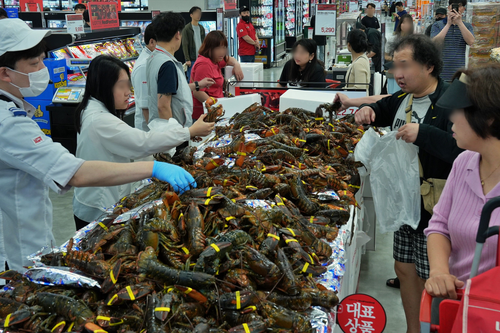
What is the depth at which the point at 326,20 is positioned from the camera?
27.7 feet

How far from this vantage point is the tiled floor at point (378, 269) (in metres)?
3.24

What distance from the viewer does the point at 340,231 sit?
2254mm

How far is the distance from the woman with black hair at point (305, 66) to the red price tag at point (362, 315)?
13.3 feet

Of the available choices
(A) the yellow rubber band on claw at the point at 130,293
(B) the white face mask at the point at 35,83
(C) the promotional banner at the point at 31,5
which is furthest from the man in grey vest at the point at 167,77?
(C) the promotional banner at the point at 31,5

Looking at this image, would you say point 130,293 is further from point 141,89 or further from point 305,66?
point 305,66

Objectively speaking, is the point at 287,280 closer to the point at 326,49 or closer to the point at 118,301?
the point at 118,301

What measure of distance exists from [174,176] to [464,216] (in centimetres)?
126

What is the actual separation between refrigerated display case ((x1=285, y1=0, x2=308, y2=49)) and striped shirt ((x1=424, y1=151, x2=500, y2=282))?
15857mm

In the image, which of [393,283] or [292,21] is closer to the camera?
[393,283]

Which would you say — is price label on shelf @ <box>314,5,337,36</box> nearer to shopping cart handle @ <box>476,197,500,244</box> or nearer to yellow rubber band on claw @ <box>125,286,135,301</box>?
shopping cart handle @ <box>476,197,500,244</box>

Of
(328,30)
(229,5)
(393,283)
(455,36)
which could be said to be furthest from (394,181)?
(229,5)

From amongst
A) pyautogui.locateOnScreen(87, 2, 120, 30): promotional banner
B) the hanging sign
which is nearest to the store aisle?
pyautogui.locateOnScreen(87, 2, 120, 30): promotional banner

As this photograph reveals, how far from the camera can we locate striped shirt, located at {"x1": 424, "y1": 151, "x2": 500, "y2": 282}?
5.08 ft

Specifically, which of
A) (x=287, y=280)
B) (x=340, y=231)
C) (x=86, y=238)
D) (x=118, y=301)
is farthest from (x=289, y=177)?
(x=118, y=301)
